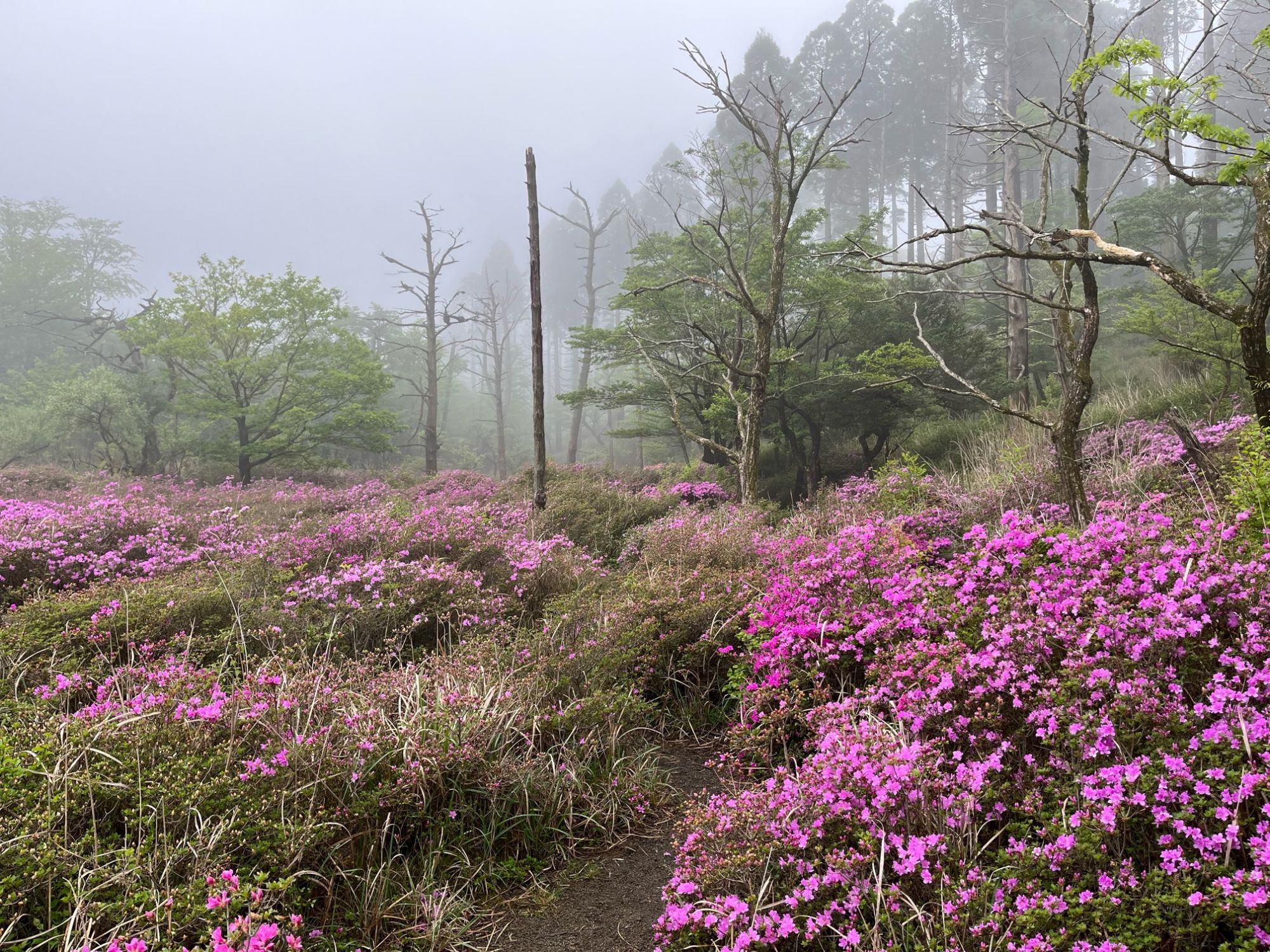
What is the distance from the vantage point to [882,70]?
33.8 m

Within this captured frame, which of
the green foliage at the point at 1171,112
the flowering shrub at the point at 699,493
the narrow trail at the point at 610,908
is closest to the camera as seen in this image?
the narrow trail at the point at 610,908

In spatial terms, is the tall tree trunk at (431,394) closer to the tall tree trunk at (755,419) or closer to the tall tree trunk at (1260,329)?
the tall tree trunk at (755,419)

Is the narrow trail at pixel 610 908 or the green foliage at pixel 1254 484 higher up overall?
the green foliage at pixel 1254 484

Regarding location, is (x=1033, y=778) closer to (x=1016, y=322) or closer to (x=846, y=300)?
(x=846, y=300)

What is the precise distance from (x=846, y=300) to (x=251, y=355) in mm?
15752

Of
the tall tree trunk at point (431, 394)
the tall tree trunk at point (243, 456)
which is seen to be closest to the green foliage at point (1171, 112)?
the tall tree trunk at point (243, 456)

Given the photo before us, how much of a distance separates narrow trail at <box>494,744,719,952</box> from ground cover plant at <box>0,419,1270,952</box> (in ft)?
0.43

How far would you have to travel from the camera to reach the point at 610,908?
8.75 feet

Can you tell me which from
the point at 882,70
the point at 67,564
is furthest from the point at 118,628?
the point at 882,70

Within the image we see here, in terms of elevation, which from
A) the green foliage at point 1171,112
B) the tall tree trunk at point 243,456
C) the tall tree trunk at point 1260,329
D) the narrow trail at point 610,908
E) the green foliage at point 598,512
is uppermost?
the green foliage at point 1171,112

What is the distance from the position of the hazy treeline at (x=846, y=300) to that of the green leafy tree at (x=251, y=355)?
82 millimetres

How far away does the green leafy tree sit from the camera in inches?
661

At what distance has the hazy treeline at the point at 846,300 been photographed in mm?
4770

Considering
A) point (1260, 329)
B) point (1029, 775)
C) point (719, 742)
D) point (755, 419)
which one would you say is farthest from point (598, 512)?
point (1029, 775)
